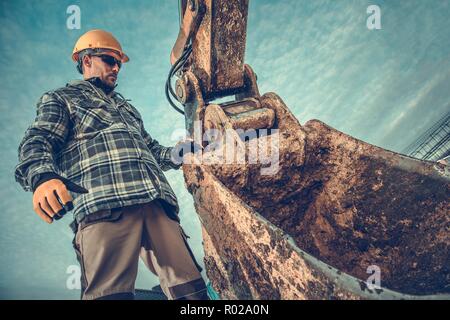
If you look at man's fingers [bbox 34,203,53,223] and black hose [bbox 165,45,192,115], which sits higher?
black hose [bbox 165,45,192,115]

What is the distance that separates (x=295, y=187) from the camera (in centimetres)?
216

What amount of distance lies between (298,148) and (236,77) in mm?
964

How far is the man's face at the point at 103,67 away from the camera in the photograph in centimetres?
240

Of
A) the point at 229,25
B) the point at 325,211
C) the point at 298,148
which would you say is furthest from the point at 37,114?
the point at 325,211

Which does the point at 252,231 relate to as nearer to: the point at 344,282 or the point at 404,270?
the point at 344,282

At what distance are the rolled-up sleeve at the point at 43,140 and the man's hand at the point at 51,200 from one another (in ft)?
0.37

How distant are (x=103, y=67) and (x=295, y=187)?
205cm

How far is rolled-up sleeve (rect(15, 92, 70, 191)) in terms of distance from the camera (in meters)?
1.66

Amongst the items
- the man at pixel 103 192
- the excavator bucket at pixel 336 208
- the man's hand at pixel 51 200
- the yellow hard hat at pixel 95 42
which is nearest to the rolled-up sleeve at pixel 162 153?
the man at pixel 103 192

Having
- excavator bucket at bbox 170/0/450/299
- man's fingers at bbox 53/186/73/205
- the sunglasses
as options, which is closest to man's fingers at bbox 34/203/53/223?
man's fingers at bbox 53/186/73/205
